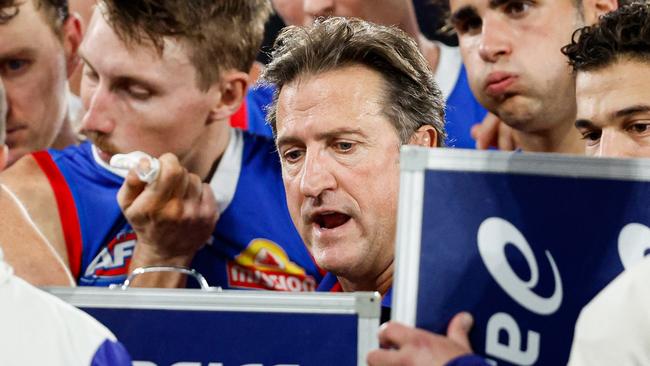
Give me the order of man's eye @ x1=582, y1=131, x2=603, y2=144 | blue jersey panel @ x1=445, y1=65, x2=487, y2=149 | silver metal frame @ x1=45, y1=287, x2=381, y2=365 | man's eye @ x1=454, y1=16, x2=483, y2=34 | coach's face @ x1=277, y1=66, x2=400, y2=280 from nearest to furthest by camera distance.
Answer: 1. silver metal frame @ x1=45, y1=287, x2=381, y2=365
2. coach's face @ x1=277, y1=66, x2=400, y2=280
3. man's eye @ x1=582, y1=131, x2=603, y2=144
4. man's eye @ x1=454, y1=16, x2=483, y2=34
5. blue jersey panel @ x1=445, y1=65, x2=487, y2=149

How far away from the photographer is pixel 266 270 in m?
3.12

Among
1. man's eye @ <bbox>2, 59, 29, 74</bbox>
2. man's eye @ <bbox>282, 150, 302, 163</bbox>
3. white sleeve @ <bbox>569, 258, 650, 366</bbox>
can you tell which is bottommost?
white sleeve @ <bbox>569, 258, 650, 366</bbox>

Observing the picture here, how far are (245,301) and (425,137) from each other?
78cm

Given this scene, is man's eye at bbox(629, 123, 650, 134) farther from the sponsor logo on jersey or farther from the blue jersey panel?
the sponsor logo on jersey

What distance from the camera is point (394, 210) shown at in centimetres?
243

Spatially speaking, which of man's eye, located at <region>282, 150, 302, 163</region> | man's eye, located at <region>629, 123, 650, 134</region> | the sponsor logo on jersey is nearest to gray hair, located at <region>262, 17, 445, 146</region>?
man's eye, located at <region>282, 150, 302, 163</region>

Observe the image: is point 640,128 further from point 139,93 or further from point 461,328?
point 139,93

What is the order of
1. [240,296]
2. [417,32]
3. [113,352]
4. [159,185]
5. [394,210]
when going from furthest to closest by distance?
[417,32]
[159,185]
[394,210]
[240,296]
[113,352]

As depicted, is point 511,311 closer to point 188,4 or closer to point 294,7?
point 188,4

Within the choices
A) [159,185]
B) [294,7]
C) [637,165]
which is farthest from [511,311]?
[294,7]

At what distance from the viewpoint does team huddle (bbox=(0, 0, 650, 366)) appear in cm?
244

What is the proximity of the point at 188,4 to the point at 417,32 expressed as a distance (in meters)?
0.69

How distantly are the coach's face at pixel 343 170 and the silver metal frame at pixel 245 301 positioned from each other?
1.61 ft

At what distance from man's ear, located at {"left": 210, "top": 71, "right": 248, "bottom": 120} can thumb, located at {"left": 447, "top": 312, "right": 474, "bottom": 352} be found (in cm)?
167
